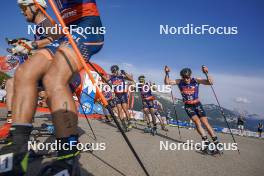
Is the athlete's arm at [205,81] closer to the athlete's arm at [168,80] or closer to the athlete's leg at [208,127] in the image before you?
the athlete's arm at [168,80]

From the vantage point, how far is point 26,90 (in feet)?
7.42

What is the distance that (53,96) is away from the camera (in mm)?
2182

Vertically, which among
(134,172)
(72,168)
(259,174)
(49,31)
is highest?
(49,31)

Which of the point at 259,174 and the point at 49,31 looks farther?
the point at 259,174

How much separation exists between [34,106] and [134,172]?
6.34 ft

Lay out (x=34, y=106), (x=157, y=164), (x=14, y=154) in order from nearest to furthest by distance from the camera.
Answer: (x=14, y=154), (x=34, y=106), (x=157, y=164)

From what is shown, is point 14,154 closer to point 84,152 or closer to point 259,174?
point 84,152

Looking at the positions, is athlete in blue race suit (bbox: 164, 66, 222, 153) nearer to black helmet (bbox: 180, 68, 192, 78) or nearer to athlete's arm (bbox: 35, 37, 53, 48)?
black helmet (bbox: 180, 68, 192, 78)

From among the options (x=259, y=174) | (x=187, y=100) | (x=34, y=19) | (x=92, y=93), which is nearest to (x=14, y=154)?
(x=34, y=19)

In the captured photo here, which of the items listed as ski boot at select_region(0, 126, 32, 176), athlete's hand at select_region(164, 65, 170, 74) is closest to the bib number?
ski boot at select_region(0, 126, 32, 176)

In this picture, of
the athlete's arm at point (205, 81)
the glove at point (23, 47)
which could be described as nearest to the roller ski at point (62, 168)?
the glove at point (23, 47)

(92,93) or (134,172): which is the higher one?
(92,93)

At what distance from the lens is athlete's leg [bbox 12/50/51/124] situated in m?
2.20

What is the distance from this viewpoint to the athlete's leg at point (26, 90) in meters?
2.20
